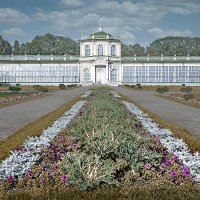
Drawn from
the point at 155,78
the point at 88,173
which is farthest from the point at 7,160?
the point at 155,78

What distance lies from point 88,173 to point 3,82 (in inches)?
2859

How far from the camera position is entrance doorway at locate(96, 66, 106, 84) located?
74688mm

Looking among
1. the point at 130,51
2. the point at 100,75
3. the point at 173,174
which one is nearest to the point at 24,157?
the point at 173,174

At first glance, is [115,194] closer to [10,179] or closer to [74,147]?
[10,179]

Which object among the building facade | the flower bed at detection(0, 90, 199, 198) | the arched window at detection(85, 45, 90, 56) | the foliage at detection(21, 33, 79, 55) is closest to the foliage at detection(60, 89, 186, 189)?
the flower bed at detection(0, 90, 199, 198)

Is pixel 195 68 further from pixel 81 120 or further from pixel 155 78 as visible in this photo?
pixel 81 120

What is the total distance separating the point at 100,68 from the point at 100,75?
52.5 inches

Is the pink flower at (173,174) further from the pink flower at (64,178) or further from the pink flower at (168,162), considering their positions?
the pink flower at (64,178)

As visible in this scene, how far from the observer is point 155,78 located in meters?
76.5

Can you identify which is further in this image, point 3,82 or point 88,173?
point 3,82

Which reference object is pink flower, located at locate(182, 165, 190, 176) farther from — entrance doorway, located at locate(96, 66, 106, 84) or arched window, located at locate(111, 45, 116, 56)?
arched window, located at locate(111, 45, 116, 56)

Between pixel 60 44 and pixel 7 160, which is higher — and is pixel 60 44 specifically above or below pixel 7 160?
above

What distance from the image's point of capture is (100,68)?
245ft

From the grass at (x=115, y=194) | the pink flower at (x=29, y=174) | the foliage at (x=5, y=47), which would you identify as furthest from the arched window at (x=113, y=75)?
the grass at (x=115, y=194)
